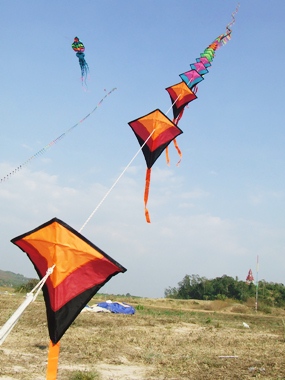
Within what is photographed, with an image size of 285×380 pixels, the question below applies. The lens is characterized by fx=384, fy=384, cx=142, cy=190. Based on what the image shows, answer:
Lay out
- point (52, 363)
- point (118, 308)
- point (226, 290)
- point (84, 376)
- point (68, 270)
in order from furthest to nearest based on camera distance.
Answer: point (226, 290) → point (118, 308) → point (84, 376) → point (68, 270) → point (52, 363)

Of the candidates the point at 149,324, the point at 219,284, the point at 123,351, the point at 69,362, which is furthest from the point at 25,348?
the point at 219,284

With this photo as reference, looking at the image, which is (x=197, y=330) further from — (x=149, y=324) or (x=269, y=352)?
(x=269, y=352)

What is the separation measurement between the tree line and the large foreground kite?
133 feet

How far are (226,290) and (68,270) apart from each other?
4499 centimetres

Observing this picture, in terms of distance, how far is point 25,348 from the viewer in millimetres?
9156

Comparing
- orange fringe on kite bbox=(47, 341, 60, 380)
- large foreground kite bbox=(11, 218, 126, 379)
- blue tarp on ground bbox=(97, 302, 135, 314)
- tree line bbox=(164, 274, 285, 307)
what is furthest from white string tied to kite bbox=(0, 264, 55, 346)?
tree line bbox=(164, 274, 285, 307)

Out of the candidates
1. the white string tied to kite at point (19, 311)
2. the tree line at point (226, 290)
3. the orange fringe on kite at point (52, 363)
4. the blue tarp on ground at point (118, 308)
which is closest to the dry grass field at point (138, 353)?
the orange fringe on kite at point (52, 363)

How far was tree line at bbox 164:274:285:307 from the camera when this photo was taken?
4278cm

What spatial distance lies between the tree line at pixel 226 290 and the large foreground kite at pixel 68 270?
40.4 metres

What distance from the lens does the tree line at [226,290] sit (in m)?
42.8

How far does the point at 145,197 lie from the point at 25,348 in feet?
17.9

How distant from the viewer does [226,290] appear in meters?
45.6

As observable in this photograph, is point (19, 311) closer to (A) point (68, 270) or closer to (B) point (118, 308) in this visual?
(A) point (68, 270)

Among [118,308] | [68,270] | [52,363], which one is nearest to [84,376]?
[52,363]
